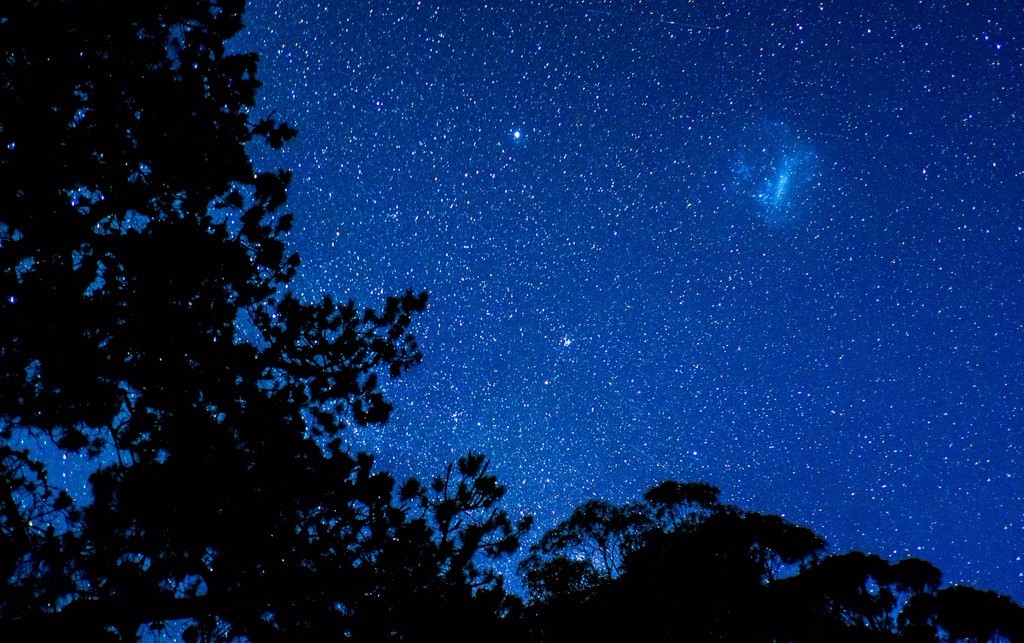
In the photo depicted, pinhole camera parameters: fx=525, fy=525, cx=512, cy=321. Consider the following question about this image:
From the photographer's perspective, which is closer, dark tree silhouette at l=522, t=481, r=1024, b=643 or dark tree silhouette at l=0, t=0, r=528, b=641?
dark tree silhouette at l=0, t=0, r=528, b=641

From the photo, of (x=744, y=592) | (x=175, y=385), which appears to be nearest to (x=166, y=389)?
(x=175, y=385)

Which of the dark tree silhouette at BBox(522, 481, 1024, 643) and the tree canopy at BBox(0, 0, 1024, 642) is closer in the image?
the tree canopy at BBox(0, 0, 1024, 642)

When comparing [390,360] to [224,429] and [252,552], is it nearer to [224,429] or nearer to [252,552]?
[224,429]

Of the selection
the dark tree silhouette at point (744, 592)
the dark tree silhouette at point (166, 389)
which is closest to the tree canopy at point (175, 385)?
the dark tree silhouette at point (166, 389)

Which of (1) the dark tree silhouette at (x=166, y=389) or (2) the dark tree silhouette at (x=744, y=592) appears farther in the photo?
(2) the dark tree silhouette at (x=744, y=592)

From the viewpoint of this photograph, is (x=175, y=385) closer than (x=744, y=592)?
Yes

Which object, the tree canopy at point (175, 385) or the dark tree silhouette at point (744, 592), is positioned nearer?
the tree canopy at point (175, 385)

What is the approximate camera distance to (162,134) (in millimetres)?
4344

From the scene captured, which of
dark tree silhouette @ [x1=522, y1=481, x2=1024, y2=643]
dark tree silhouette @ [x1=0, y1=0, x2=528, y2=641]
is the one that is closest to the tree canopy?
dark tree silhouette @ [x1=0, y1=0, x2=528, y2=641]

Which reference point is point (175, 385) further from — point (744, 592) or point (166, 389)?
point (744, 592)

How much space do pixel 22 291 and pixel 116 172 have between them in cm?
111

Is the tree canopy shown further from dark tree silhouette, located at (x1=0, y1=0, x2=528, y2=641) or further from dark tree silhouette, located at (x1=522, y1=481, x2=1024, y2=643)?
dark tree silhouette, located at (x1=522, y1=481, x2=1024, y2=643)

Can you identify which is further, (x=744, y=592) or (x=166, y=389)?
(x=744, y=592)

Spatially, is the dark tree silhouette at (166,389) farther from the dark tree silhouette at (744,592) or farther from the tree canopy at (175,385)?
the dark tree silhouette at (744,592)
